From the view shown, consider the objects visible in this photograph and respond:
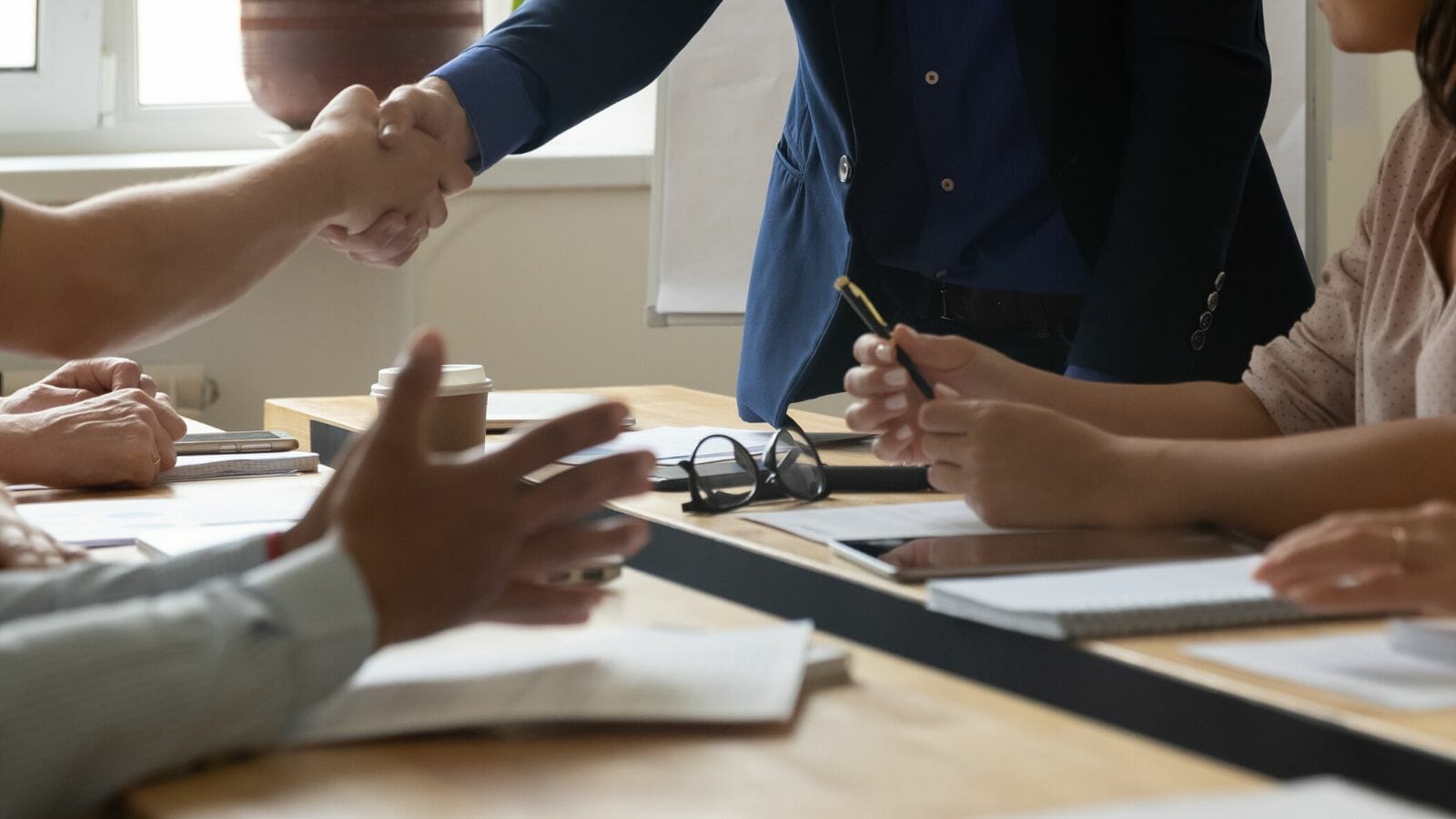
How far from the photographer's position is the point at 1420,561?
827mm

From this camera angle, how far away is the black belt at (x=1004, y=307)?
70.5 inches

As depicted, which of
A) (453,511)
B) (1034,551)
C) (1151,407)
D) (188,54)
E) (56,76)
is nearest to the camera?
(453,511)

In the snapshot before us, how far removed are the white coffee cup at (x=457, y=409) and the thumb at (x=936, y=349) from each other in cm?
45

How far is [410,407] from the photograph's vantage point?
77 centimetres

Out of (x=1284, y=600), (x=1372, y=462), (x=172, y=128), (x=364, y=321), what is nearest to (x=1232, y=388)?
(x=1372, y=462)

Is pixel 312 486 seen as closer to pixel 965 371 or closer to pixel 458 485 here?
pixel 965 371

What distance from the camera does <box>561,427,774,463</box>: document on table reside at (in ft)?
5.15

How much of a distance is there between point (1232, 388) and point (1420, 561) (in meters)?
0.70

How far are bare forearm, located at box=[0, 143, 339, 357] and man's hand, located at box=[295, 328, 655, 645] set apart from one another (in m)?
0.45

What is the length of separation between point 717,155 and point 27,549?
1891mm

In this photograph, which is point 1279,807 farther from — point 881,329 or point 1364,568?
point 881,329

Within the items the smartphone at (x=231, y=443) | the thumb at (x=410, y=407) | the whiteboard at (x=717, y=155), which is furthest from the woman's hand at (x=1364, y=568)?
the whiteboard at (x=717, y=155)

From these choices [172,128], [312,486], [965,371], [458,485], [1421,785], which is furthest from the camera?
[172,128]

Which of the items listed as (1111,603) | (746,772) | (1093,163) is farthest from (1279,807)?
(1093,163)
